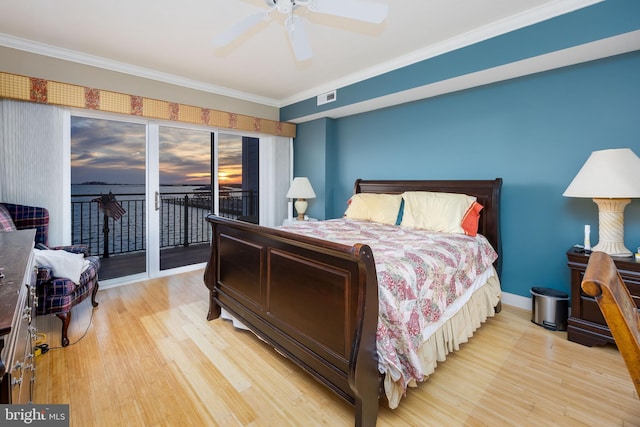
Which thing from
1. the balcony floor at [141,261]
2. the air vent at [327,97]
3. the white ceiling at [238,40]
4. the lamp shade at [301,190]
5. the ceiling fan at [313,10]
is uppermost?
the white ceiling at [238,40]

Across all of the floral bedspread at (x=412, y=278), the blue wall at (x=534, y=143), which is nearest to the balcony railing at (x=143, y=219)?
the floral bedspread at (x=412, y=278)

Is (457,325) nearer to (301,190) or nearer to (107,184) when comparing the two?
(301,190)

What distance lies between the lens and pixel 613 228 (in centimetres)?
229

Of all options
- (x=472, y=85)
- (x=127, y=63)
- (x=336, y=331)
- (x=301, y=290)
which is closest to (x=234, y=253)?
(x=301, y=290)

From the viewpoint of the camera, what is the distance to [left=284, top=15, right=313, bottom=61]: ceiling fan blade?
2049 mm

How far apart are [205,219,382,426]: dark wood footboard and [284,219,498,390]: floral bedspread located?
0.12m

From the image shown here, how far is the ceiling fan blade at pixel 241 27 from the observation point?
2051 millimetres

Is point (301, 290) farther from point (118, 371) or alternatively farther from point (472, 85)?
point (472, 85)

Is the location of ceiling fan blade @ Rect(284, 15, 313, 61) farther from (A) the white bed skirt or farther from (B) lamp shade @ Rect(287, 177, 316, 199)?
(B) lamp shade @ Rect(287, 177, 316, 199)

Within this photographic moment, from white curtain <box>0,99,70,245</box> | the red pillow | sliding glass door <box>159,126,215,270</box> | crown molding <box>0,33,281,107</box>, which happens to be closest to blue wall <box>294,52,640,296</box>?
the red pillow

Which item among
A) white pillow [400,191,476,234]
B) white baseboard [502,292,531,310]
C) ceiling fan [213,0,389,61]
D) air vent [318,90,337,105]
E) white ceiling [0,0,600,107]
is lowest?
white baseboard [502,292,531,310]

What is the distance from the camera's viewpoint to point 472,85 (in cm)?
317

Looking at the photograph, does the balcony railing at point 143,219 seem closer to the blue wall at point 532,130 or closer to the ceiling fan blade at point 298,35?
the ceiling fan blade at point 298,35

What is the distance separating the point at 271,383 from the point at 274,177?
11.7 ft
